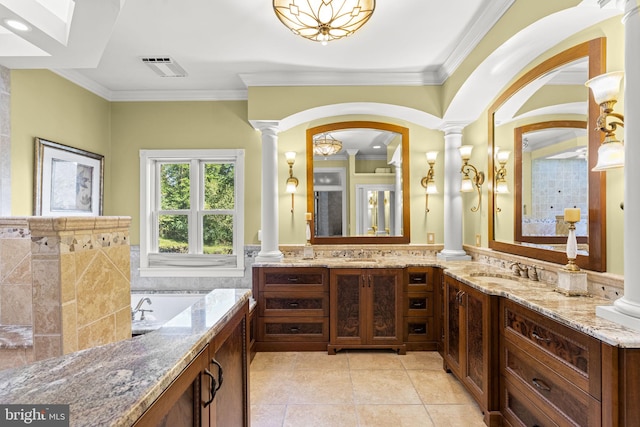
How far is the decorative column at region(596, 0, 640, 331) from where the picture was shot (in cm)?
137

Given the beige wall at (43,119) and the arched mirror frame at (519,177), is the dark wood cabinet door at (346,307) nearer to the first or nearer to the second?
the arched mirror frame at (519,177)

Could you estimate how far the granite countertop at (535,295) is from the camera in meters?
1.32

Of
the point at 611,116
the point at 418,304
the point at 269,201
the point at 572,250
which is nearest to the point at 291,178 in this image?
the point at 269,201

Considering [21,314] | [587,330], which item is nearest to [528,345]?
[587,330]

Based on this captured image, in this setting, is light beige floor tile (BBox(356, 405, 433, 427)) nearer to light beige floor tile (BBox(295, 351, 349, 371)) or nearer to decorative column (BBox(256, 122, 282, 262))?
light beige floor tile (BBox(295, 351, 349, 371))

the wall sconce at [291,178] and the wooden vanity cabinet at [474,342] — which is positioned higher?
the wall sconce at [291,178]

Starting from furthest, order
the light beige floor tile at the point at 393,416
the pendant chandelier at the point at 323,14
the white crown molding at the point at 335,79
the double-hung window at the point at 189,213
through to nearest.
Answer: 1. the double-hung window at the point at 189,213
2. the white crown molding at the point at 335,79
3. the light beige floor tile at the point at 393,416
4. the pendant chandelier at the point at 323,14

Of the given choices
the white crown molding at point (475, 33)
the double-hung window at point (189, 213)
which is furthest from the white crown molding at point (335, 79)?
the double-hung window at point (189, 213)

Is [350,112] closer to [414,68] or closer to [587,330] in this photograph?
[414,68]

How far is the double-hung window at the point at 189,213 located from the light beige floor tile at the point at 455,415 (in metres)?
2.54

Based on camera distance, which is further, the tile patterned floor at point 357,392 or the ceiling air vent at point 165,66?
the ceiling air vent at point 165,66

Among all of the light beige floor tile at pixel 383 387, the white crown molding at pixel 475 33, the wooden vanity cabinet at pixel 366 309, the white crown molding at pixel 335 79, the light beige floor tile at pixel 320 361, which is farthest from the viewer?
the white crown molding at pixel 335 79

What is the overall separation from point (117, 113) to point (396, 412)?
4449mm

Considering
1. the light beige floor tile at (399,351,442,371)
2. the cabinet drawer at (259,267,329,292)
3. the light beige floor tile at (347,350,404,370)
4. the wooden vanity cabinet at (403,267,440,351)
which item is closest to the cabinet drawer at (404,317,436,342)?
the wooden vanity cabinet at (403,267,440,351)
